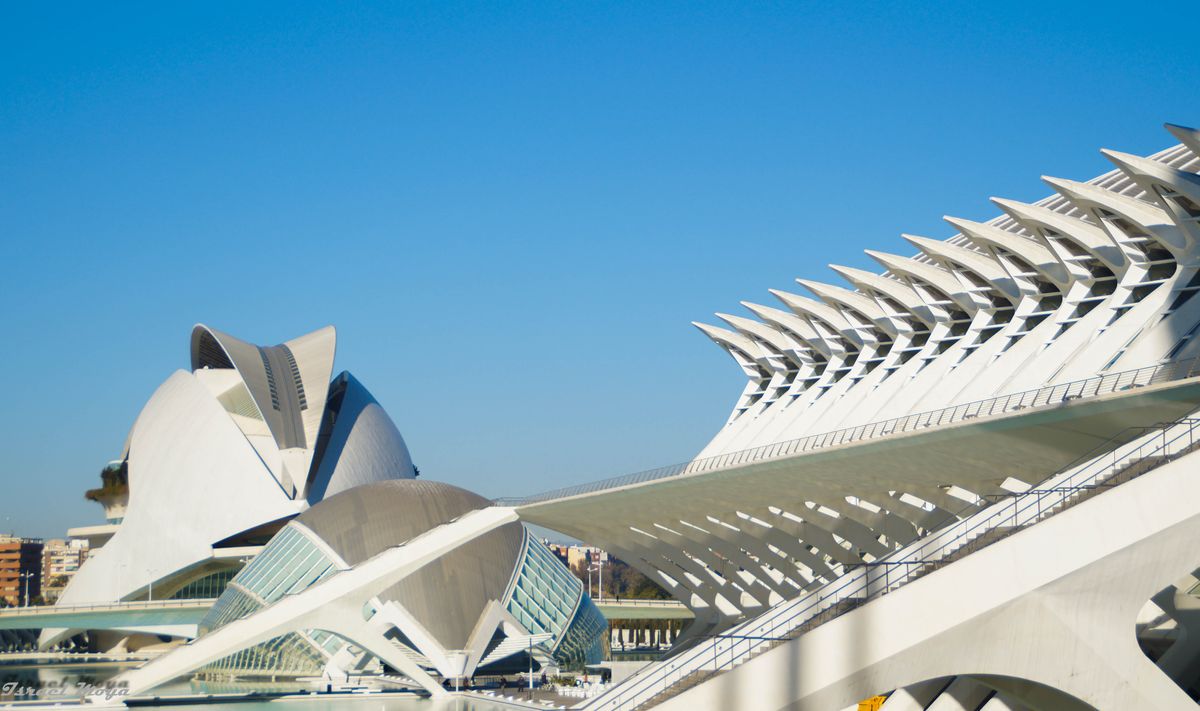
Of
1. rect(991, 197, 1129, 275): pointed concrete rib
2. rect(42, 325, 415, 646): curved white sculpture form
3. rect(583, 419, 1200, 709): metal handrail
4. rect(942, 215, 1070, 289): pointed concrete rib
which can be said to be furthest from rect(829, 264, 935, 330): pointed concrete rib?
rect(42, 325, 415, 646): curved white sculpture form

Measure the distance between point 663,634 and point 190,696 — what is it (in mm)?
65354

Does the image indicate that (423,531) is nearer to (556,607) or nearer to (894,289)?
(556,607)

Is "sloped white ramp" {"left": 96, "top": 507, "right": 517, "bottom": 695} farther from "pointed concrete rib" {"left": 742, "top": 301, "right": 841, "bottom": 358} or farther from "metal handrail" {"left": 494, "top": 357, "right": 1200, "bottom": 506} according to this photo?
"pointed concrete rib" {"left": 742, "top": 301, "right": 841, "bottom": 358}

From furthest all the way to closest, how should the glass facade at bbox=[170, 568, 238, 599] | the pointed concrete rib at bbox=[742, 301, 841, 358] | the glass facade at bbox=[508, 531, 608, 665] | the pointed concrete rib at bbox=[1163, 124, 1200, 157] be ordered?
the glass facade at bbox=[170, 568, 238, 599] → the pointed concrete rib at bbox=[742, 301, 841, 358] → the glass facade at bbox=[508, 531, 608, 665] → the pointed concrete rib at bbox=[1163, 124, 1200, 157]

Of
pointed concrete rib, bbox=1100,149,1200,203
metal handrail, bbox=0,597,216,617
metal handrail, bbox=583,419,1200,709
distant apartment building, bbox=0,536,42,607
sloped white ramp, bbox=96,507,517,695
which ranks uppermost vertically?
distant apartment building, bbox=0,536,42,607

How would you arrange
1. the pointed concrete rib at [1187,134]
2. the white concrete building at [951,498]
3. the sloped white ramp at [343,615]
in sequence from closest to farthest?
1. the white concrete building at [951,498]
2. the pointed concrete rib at [1187,134]
3. the sloped white ramp at [343,615]

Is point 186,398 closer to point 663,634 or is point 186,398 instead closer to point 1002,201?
point 663,634

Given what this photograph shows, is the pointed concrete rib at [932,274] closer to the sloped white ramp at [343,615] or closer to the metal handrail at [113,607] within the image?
the sloped white ramp at [343,615]

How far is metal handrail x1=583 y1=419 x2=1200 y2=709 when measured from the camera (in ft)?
59.1

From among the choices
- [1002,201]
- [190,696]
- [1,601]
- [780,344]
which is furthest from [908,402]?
→ [1,601]

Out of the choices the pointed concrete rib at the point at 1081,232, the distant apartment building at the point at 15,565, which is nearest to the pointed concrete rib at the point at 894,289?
the pointed concrete rib at the point at 1081,232

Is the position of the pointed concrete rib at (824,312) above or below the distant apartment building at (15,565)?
below

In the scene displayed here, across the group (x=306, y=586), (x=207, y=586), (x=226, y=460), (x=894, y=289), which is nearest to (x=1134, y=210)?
(x=894, y=289)

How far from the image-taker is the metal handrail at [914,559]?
709 inches
